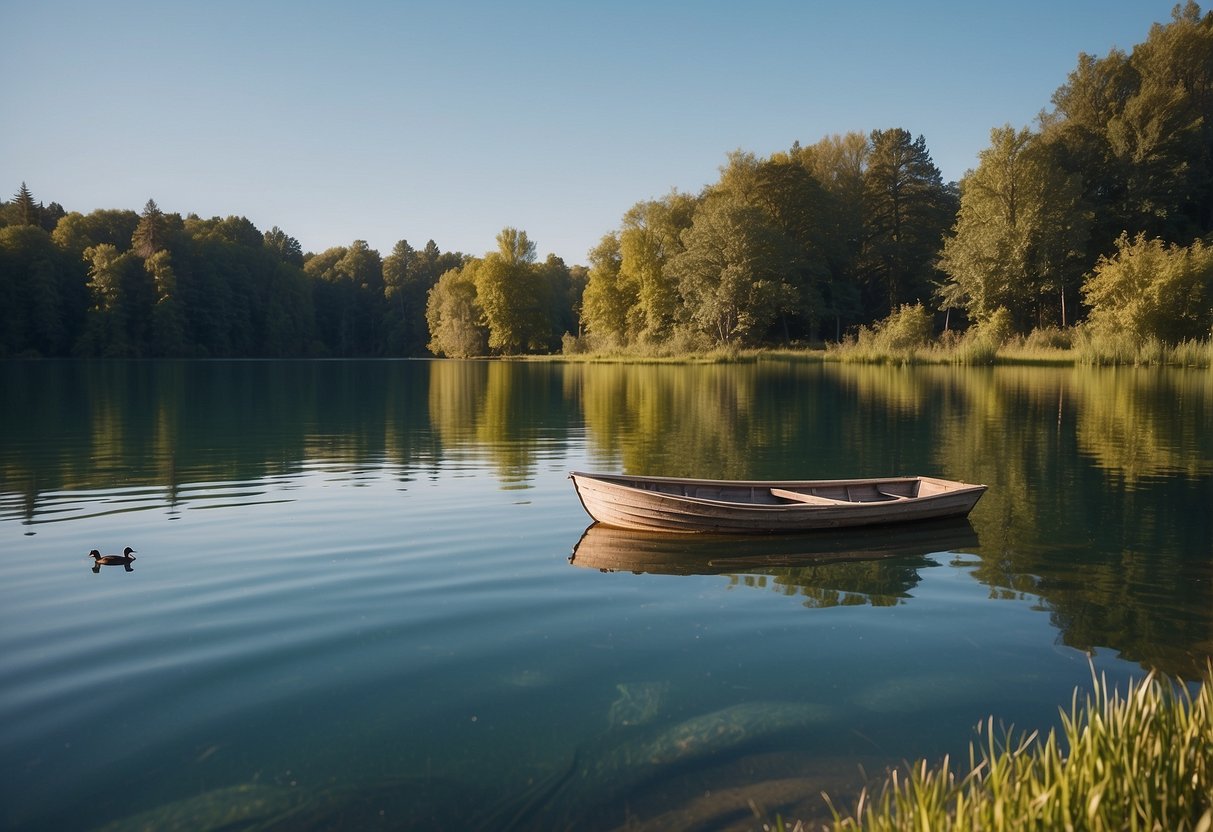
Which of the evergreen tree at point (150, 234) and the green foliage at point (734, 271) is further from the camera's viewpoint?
the evergreen tree at point (150, 234)

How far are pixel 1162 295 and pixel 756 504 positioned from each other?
50437mm

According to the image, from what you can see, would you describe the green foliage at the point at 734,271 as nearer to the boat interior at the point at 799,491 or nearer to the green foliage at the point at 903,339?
the green foliage at the point at 903,339

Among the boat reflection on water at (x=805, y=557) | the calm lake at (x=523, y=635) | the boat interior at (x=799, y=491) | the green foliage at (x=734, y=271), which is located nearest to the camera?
the calm lake at (x=523, y=635)

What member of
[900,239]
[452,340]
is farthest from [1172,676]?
[452,340]

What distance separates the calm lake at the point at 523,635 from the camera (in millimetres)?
5848

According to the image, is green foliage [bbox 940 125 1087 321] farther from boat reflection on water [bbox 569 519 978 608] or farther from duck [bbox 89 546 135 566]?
duck [bbox 89 546 135 566]

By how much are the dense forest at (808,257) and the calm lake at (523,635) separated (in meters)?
48.4

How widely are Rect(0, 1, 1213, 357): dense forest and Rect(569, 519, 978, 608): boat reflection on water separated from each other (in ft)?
159

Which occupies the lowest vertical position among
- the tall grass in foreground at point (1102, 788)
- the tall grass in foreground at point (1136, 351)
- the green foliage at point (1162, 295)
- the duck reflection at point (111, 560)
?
the duck reflection at point (111, 560)

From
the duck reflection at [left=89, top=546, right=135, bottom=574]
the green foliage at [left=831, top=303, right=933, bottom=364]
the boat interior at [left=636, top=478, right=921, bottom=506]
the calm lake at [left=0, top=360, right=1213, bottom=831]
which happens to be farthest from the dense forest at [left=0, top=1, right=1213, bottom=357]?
the duck reflection at [left=89, top=546, right=135, bottom=574]

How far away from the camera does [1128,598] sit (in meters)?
9.91

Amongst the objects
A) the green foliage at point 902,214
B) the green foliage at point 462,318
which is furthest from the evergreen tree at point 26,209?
the green foliage at point 902,214

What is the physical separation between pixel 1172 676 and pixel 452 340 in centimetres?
10712

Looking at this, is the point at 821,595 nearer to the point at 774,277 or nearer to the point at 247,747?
the point at 247,747
